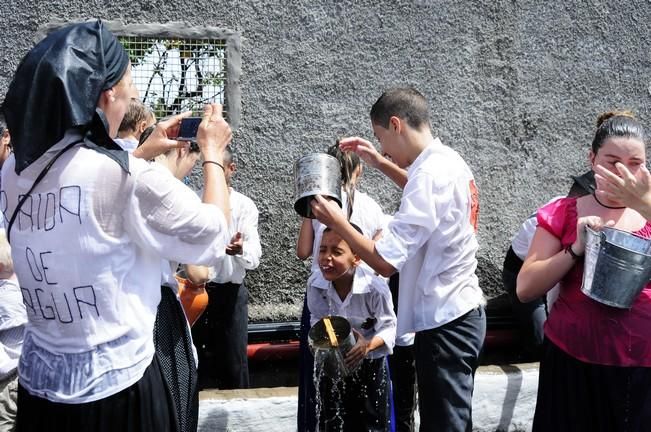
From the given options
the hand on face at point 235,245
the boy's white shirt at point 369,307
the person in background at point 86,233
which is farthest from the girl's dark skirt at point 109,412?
the hand on face at point 235,245

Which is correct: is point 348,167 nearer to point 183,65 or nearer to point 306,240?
point 306,240

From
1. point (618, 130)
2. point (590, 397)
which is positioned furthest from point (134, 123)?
point (590, 397)

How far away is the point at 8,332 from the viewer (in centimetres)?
315

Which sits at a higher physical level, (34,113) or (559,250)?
(34,113)

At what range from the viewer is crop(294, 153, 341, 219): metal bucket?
299 centimetres

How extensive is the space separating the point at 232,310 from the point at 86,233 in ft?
8.46

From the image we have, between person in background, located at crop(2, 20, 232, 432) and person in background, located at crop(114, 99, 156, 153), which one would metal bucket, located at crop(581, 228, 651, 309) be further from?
person in background, located at crop(114, 99, 156, 153)

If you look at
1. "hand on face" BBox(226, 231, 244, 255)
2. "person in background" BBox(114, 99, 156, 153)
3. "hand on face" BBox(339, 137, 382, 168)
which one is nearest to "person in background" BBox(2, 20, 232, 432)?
"person in background" BBox(114, 99, 156, 153)

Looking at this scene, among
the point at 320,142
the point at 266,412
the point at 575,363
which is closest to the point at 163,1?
the point at 320,142

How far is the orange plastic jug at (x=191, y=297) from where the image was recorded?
3.11m

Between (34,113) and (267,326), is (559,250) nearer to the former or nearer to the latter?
(34,113)

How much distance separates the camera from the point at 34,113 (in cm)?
191

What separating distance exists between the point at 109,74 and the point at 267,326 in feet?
9.85

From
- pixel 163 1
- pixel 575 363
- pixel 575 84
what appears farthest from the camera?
pixel 575 84
